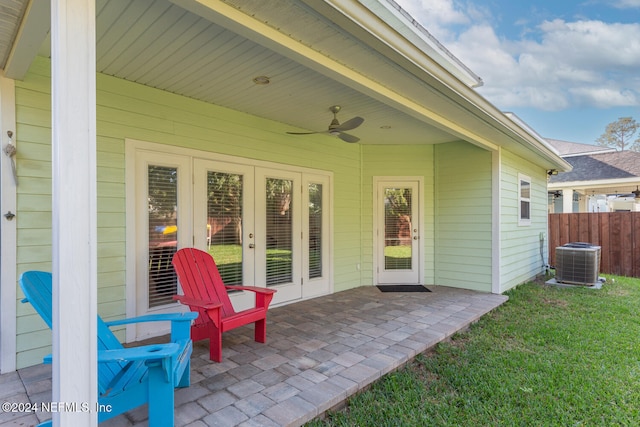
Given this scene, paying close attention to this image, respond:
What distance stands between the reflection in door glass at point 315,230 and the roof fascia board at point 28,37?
11.3 feet

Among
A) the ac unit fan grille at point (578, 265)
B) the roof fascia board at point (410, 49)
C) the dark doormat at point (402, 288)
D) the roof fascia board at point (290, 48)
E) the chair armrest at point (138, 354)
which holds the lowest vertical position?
the dark doormat at point (402, 288)

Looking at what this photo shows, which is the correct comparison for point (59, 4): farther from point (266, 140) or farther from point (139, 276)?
point (266, 140)

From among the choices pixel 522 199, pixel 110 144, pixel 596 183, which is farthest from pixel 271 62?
pixel 596 183

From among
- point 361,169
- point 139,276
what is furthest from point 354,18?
point 361,169

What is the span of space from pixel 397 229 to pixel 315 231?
5.73 ft

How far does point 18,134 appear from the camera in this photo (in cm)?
262

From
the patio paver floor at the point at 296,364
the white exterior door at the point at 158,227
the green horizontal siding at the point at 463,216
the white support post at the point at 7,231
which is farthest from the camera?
the green horizontal siding at the point at 463,216

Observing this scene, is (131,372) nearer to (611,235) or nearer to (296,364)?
(296,364)

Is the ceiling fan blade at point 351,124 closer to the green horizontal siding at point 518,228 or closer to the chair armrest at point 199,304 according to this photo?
the chair armrest at point 199,304

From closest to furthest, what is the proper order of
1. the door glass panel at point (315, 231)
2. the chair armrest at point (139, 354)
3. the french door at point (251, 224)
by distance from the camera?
the chair armrest at point (139, 354)
the french door at point (251, 224)
the door glass panel at point (315, 231)

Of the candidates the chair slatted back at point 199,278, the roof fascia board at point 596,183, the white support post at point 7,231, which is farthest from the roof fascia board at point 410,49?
the roof fascia board at point 596,183

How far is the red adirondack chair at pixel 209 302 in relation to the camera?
2703 mm

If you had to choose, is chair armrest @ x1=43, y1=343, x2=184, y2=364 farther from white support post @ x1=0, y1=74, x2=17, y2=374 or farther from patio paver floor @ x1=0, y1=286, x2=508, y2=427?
white support post @ x1=0, y1=74, x2=17, y2=374

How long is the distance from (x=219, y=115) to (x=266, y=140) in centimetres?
73
